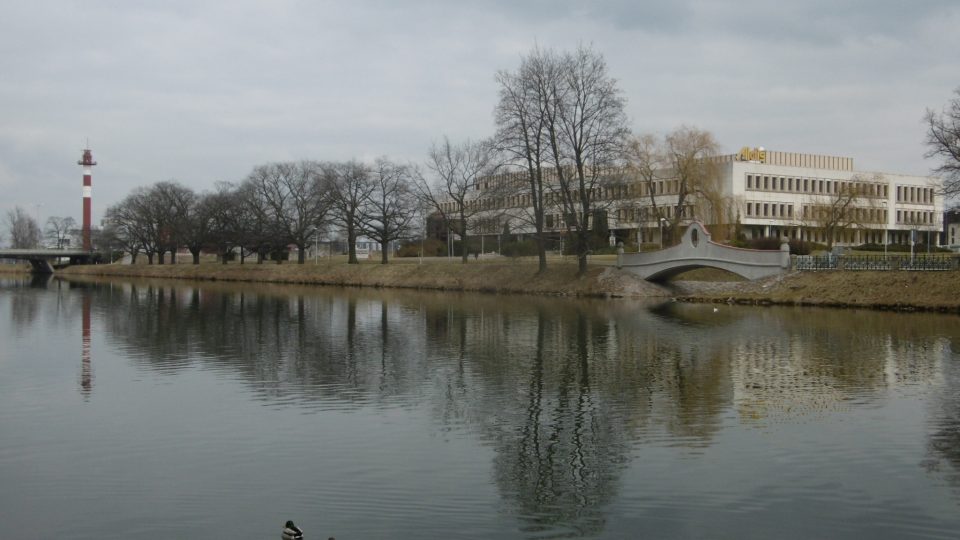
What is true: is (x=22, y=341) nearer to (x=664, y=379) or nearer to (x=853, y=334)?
(x=664, y=379)

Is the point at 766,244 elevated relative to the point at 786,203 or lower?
lower

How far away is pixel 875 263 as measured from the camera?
54.5 meters

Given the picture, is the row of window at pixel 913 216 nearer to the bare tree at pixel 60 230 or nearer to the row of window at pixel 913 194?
the row of window at pixel 913 194

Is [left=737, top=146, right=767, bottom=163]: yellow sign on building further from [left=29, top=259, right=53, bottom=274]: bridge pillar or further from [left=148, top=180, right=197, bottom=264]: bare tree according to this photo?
[left=29, top=259, right=53, bottom=274]: bridge pillar

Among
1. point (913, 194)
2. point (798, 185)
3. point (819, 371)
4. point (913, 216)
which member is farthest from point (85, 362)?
point (913, 194)

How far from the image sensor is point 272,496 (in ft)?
41.8

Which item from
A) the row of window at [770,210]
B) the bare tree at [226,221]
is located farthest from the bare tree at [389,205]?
the row of window at [770,210]

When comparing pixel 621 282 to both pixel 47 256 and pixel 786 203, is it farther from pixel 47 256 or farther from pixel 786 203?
pixel 47 256

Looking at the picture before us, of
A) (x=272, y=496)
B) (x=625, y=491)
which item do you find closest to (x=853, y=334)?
(x=625, y=491)

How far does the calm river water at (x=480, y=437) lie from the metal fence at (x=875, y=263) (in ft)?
68.2

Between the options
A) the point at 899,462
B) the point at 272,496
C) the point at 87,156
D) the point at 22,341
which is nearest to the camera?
the point at 272,496

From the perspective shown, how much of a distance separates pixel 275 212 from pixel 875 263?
66.5 metres

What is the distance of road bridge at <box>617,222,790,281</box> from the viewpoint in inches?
2325

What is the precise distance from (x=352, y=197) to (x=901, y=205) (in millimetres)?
71263
